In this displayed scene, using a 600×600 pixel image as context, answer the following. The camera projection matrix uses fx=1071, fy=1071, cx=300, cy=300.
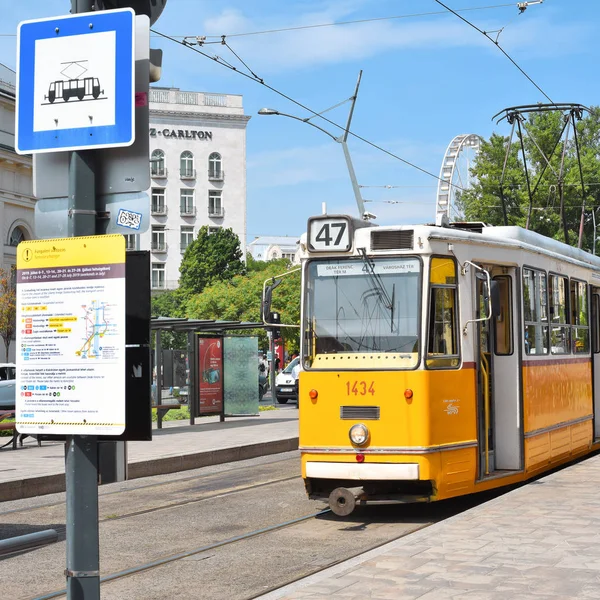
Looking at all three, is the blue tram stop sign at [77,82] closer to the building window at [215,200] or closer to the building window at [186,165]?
the building window at [186,165]

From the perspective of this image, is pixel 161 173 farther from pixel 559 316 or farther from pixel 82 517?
pixel 82 517

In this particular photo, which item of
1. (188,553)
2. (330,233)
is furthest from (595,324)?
(188,553)

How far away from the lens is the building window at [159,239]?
3743 inches

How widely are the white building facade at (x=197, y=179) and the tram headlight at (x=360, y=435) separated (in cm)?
8529

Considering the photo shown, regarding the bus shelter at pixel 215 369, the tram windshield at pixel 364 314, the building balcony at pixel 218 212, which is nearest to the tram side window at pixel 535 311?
the tram windshield at pixel 364 314

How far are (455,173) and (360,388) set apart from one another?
37.4 meters

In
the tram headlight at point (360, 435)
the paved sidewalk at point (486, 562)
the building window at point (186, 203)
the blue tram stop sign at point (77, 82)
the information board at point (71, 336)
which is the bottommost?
the paved sidewalk at point (486, 562)

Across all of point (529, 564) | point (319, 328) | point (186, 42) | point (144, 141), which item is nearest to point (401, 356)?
point (319, 328)

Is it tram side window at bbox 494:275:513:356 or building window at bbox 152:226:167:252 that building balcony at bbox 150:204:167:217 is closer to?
building window at bbox 152:226:167:252

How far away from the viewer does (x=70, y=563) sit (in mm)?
3932

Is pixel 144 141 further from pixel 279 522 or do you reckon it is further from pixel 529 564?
pixel 279 522

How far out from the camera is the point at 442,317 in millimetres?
10391

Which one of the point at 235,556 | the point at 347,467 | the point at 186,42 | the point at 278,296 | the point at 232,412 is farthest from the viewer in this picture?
the point at 278,296

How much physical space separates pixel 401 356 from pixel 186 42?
13.3 meters
